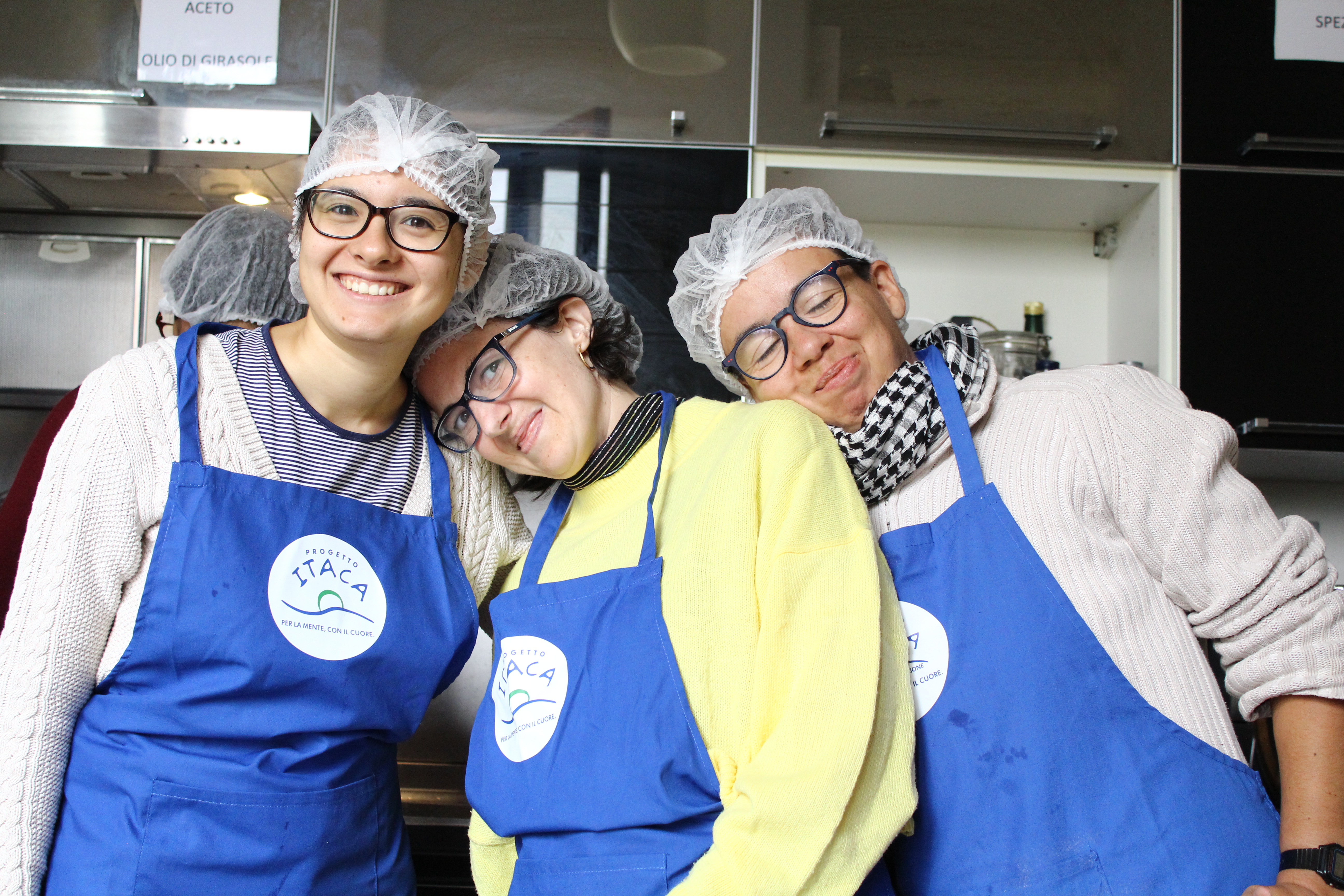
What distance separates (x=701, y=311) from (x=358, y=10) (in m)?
1.38

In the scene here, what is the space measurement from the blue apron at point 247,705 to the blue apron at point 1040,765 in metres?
0.58

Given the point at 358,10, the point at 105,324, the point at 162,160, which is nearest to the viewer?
the point at 162,160

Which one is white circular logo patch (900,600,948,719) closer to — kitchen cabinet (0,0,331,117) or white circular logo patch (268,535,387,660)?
white circular logo patch (268,535,387,660)

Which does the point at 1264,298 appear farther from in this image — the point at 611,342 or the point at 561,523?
the point at 561,523

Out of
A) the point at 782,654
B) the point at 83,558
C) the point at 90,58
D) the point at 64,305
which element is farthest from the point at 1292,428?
the point at 64,305

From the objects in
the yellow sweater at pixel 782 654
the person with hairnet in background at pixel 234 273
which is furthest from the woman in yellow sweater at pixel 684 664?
the person with hairnet in background at pixel 234 273

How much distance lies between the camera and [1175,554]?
3.18 ft

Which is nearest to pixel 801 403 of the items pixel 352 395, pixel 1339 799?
pixel 352 395

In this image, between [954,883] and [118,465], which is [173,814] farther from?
[954,883]

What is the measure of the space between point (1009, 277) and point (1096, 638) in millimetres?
1789

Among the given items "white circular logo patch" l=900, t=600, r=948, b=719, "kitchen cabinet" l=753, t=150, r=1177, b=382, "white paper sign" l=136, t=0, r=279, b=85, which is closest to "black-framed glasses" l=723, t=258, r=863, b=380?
"white circular logo patch" l=900, t=600, r=948, b=719

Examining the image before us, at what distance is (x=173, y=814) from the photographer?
0.98 m

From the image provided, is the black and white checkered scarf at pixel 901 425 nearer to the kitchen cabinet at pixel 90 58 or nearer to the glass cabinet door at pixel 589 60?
the glass cabinet door at pixel 589 60

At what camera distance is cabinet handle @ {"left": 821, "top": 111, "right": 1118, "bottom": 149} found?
213 cm
